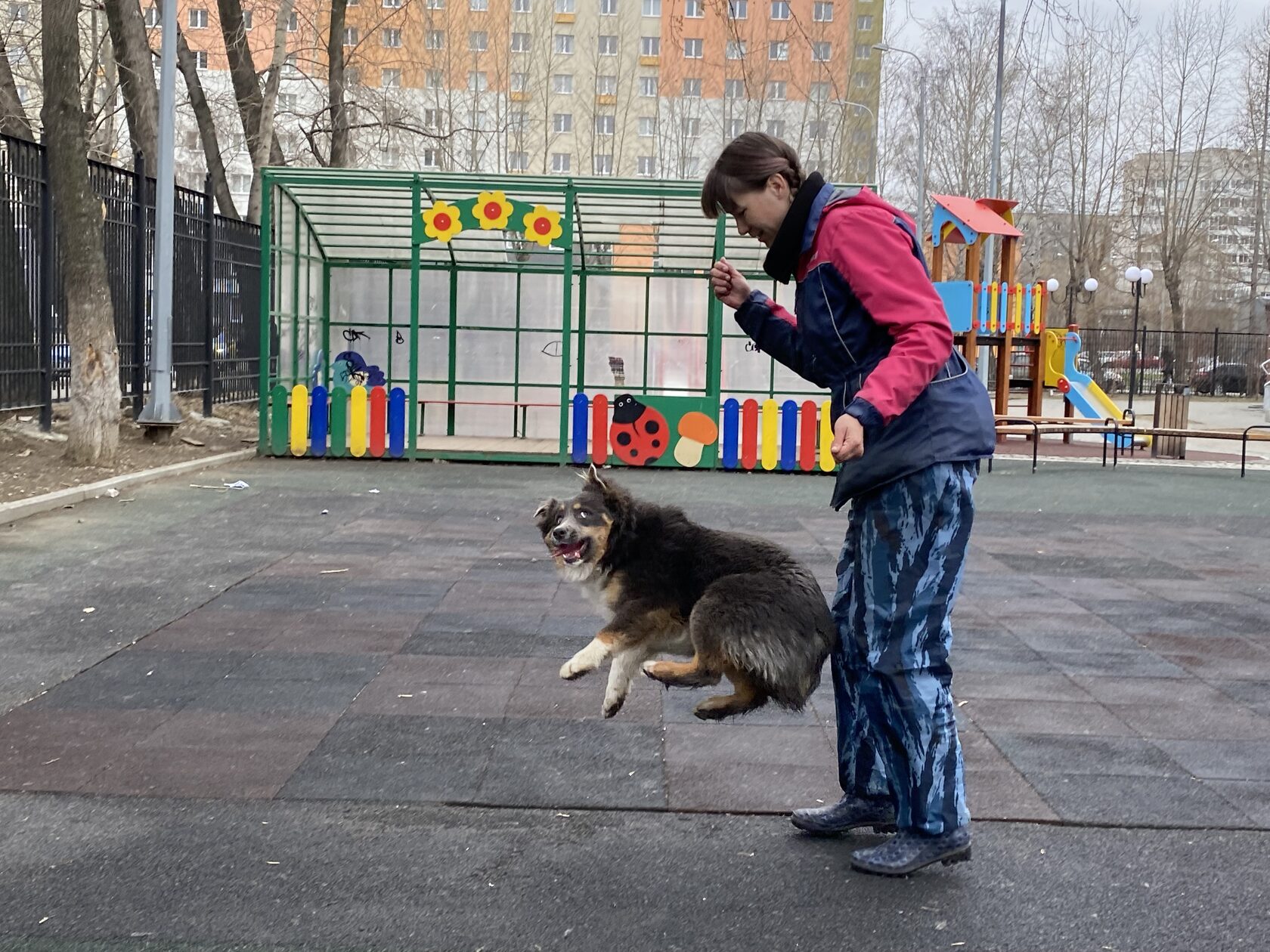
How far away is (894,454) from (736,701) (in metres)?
0.89

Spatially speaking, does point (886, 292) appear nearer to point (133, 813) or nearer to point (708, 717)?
point (708, 717)

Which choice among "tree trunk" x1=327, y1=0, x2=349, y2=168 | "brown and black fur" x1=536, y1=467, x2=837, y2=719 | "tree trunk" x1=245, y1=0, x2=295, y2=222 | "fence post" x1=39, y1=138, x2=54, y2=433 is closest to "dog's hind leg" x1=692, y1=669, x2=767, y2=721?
"brown and black fur" x1=536, y1=467, x2=837, y2=719

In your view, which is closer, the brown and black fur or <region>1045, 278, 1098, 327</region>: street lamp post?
the brown and black fur

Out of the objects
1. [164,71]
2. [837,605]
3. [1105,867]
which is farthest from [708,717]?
[164,71]

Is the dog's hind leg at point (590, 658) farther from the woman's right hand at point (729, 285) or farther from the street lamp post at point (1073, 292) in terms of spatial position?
the street lamp post at point (1073, 292)

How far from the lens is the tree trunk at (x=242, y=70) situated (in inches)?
903

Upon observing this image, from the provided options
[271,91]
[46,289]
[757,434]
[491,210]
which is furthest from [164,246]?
[271,91]

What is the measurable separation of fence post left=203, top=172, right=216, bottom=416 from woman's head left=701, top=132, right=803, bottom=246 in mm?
16499

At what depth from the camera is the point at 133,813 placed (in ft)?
13.5

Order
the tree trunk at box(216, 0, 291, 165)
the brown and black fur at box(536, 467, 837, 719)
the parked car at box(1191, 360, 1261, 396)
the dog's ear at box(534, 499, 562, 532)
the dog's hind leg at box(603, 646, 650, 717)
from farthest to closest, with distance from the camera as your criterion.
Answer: the parked car at box(1191, 360, 1261, 396) → the tree trunk at box(216, 0, 291, 165) → the dog's ear at box(534, 499, 562, 532) → the dog's hind leg at box(603, 646, 650, 717) → the brown and black fur at box(536, 467, 837, 719)

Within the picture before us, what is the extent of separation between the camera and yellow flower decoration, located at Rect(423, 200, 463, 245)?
15.8 meters

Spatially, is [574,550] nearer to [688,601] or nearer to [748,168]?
[688,601]

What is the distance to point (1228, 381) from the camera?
159 feet

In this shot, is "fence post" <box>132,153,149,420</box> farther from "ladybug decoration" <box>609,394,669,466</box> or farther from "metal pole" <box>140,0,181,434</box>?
"ladybug decoration" <box>609,394,669,466</box>
